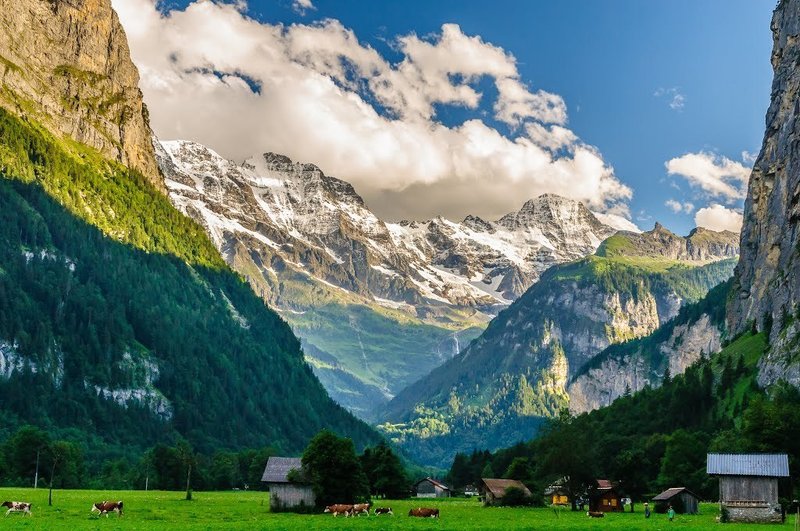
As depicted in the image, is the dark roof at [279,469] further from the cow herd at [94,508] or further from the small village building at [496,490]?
the small village building at [496,490]

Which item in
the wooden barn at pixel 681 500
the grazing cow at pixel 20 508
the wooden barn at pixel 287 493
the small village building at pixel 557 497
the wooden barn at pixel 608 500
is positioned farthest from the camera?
the small village building at pixel 557 497

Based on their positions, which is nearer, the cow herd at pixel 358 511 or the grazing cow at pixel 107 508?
the grazing cow at pixel 107 508

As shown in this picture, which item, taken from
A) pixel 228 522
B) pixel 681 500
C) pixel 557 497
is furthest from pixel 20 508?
pixel 557 497

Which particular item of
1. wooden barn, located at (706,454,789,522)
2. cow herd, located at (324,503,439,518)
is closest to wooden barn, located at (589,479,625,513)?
wooden barn, located at (706,454,789,522)

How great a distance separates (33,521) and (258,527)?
750 inches

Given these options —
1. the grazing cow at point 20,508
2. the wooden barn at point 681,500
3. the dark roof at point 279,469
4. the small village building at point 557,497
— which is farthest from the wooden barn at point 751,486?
the grazing cow at point 20,508

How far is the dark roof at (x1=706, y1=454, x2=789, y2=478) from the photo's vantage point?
99.4 meters

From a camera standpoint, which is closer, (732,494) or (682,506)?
(732,494)

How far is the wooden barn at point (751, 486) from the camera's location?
98125mm

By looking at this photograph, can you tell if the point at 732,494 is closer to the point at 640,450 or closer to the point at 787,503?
the point at 787,503

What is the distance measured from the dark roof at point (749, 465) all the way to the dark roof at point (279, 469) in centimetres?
4836

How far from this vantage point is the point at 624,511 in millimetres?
143750

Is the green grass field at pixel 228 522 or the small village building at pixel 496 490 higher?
the small village building at pixel 496 490

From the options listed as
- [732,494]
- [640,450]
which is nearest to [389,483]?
[640,450]
